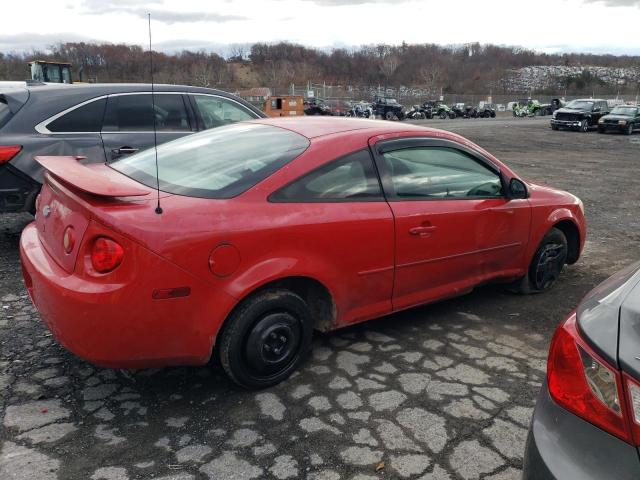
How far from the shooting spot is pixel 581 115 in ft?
94.0

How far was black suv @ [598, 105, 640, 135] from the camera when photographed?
2702cm

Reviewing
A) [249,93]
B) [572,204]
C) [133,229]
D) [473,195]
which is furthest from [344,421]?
[249,93]

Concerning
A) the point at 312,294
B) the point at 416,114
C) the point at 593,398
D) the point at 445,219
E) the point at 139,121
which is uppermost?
the point at 416,114

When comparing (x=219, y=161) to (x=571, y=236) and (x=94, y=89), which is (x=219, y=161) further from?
(x=571, y=236)

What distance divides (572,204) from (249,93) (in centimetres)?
5347

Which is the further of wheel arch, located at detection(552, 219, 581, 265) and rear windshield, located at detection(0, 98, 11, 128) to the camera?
rear windshield, located at detection(0, 98, 11, 128)

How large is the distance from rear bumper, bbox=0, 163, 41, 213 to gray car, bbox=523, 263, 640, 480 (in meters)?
4.68

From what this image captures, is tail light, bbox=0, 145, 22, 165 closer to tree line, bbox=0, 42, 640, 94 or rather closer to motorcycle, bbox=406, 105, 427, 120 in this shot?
motorcycle, bbox=406, 105, 427, 120

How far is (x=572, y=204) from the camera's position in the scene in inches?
181

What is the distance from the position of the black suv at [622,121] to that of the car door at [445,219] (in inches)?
1068

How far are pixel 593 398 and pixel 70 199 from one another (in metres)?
2.48

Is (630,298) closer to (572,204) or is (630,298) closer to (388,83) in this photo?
(572,204)

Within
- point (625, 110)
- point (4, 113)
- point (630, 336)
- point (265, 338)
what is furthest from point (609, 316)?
point (625, 110)

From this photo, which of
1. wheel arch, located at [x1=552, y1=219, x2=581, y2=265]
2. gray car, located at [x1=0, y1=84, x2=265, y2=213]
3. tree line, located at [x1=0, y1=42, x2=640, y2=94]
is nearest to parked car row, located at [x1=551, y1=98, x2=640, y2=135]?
wheel arch, located at [x1=552, y1=219, x2=581, y2=265]
